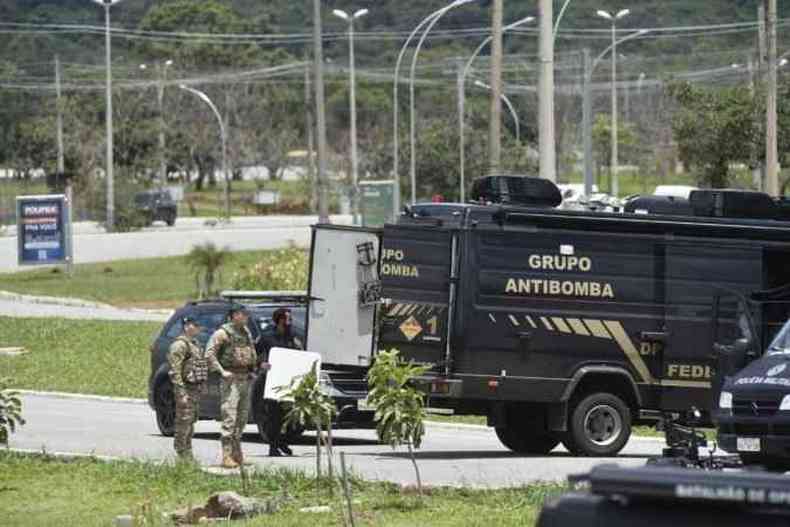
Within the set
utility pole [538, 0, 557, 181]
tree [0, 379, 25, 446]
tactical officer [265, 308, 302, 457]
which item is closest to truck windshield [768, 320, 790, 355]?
tactical officer [265, 308, 302, 457]

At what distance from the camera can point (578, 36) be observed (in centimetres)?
12556

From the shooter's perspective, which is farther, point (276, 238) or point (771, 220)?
point (276, 238)

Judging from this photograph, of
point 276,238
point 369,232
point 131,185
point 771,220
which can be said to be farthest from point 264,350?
point 131,185

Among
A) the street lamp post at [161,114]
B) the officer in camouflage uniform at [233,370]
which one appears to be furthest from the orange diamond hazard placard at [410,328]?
the street lamp post at [161,114]

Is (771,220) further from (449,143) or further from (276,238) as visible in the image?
(449,143)

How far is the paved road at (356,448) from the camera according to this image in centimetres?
1883

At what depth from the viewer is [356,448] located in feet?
73.7

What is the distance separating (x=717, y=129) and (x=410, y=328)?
30069mm

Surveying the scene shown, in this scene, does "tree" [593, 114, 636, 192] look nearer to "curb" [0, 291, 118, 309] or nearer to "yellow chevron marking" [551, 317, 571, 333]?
"curb" [0, 291, 118, 309]

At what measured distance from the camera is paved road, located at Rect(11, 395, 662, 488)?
61.8ft

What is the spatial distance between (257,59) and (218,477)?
12167 centimetres

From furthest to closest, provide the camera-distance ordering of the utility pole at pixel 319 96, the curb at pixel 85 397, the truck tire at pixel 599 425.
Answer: the utility pole at pixel 319 96 → the curb at pixel 85 397 → the truck tire at pixel 599 425

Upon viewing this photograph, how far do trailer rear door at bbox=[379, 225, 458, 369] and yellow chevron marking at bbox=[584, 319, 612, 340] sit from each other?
1.53 m

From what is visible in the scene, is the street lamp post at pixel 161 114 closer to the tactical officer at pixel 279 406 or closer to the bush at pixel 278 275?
the bush at pixel 278 275
